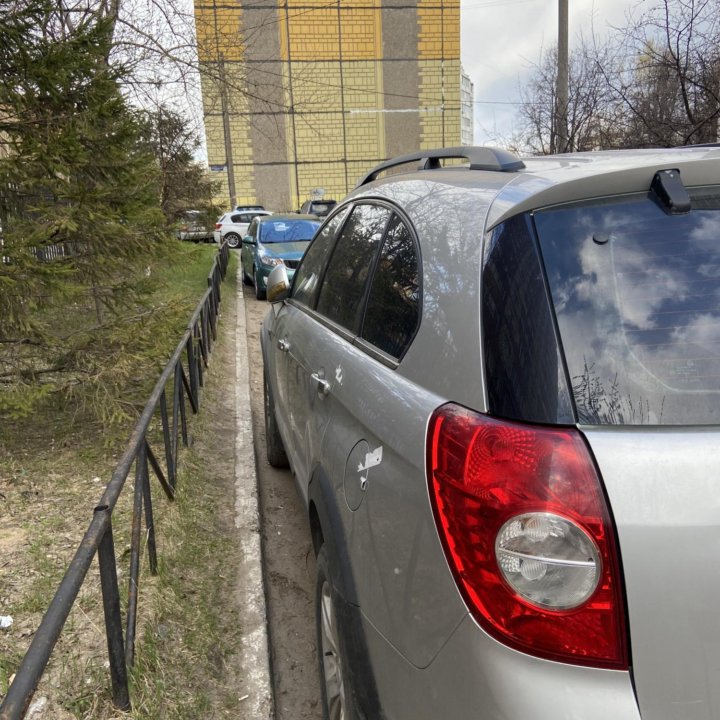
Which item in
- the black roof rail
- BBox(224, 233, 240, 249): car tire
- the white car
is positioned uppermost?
the white car

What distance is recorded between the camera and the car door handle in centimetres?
217

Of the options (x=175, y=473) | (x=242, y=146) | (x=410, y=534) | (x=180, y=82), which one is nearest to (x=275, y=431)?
(x=175, y=473)

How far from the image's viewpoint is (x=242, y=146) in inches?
1443

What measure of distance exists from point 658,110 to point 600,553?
8763mm

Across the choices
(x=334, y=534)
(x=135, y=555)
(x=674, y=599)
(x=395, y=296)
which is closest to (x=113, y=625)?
(x=135, y=555)

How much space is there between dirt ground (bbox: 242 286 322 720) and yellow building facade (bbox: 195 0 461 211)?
33.3 m

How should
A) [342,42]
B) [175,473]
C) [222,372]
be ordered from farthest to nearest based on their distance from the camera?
[342,42], [222,372], [175,473]

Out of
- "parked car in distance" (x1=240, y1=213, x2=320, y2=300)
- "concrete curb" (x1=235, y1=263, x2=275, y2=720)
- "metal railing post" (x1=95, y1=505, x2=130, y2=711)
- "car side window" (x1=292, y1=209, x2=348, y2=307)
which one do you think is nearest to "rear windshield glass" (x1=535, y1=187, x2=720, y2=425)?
"metal railing post" (x1=95, y1=505, x2=130, y2=711)

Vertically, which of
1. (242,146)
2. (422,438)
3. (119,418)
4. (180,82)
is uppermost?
(242,146)

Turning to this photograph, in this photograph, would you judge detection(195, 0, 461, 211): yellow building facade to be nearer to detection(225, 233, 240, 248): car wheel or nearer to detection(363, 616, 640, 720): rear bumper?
detection(225, 233, 240, 248): car wheel

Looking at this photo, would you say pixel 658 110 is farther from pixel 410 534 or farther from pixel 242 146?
pixel 242 146

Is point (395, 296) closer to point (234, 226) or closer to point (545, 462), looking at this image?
point (545, 462)

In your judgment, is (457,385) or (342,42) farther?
(342,42)

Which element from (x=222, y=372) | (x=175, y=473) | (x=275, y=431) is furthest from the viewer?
(x=222, y=372)
